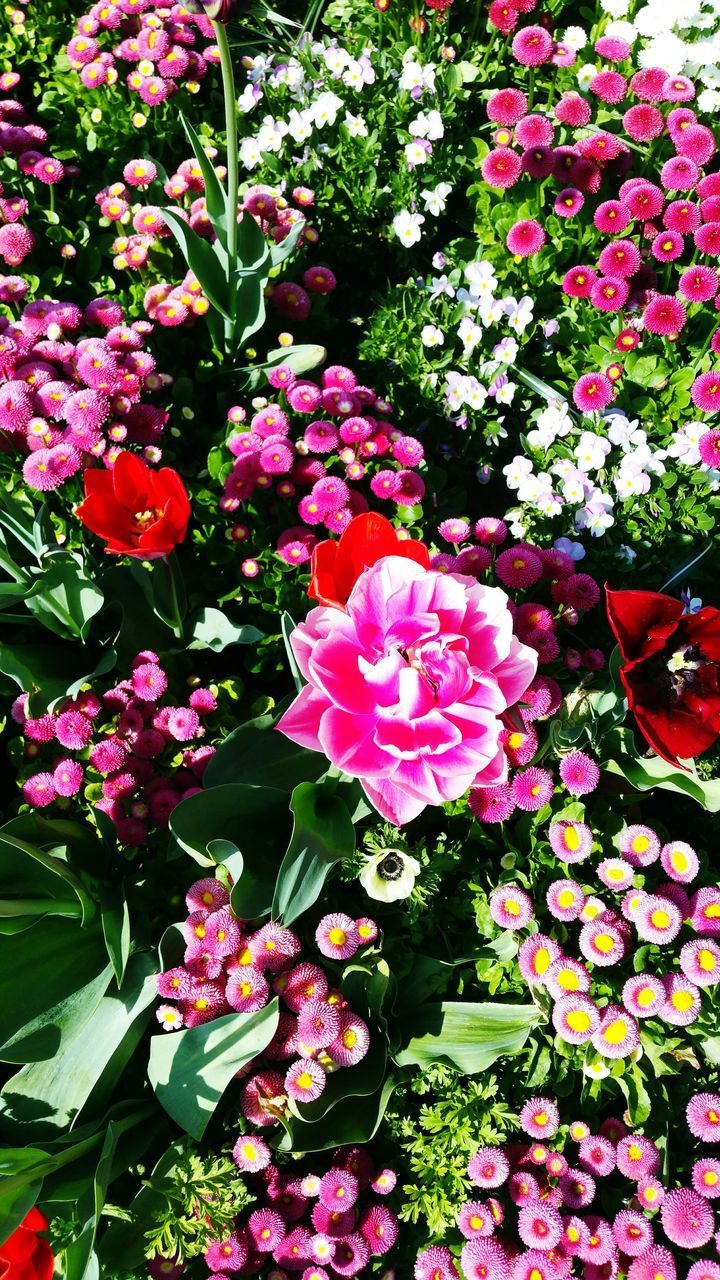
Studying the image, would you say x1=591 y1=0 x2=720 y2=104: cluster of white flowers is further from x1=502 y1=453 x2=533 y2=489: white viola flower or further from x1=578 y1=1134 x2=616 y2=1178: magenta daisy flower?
x1=578 y1=1134 x2=616 y2=1178: magenta daisy flower

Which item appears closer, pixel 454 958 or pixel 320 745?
pixel 320 745

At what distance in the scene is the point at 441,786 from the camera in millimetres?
1148

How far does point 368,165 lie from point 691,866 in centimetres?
221

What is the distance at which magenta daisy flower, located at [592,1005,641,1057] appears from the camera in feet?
5.06

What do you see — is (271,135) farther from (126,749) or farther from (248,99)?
(126,749)

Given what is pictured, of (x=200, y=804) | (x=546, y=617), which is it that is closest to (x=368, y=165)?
(x=546, y=617)

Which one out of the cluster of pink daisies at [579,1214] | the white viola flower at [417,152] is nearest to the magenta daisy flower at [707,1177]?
the cluster of pink daisies at [579,1214]

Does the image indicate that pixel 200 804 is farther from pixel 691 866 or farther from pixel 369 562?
pixel 691 866

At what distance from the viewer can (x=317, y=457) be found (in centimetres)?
218

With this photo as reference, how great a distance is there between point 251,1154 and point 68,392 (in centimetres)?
160

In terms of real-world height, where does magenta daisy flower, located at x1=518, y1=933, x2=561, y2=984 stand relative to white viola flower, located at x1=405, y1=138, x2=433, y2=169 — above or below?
below

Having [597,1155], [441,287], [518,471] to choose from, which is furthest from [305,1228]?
[441,287]

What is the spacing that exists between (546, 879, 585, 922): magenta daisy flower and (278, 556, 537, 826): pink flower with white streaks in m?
0.59

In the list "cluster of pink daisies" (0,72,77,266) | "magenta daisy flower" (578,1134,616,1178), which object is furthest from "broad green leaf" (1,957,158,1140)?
"cluster of pink daisies" (0,72,77,266)
